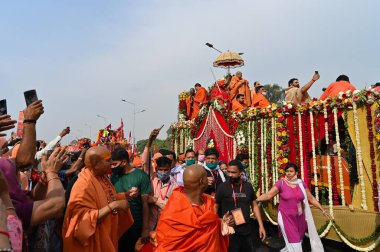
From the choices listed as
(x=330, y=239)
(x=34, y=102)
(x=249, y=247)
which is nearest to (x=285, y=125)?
(x=330, y=239)

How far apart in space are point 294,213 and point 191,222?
3346 mm

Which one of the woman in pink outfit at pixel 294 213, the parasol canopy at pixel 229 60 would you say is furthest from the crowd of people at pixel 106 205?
the parasol canopy at pixel 229 60

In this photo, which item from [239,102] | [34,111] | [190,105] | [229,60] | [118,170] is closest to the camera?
[34,111]

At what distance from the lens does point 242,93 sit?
1340 cm

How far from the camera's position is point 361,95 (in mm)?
6562

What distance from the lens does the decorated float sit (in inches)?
255

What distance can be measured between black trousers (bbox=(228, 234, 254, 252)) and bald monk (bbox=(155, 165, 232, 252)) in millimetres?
1433

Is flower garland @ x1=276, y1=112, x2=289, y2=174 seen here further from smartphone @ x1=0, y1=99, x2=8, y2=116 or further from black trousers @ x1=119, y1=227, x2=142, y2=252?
smartphone @ x1=0, y1=99, x2=8, y2=116

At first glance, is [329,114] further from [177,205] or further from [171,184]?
[177,205]

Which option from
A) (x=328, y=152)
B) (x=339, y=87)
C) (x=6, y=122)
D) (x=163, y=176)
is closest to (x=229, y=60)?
(x=339, y=87)

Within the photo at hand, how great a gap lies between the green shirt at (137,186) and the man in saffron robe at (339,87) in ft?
17.6

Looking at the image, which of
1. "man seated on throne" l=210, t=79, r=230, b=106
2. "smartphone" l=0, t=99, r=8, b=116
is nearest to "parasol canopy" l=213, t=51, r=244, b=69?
"man seated on throne" l=210, t=79, r=230, b=106

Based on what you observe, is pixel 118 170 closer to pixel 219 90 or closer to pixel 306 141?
pixel 306 141

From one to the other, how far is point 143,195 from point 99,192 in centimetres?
93
